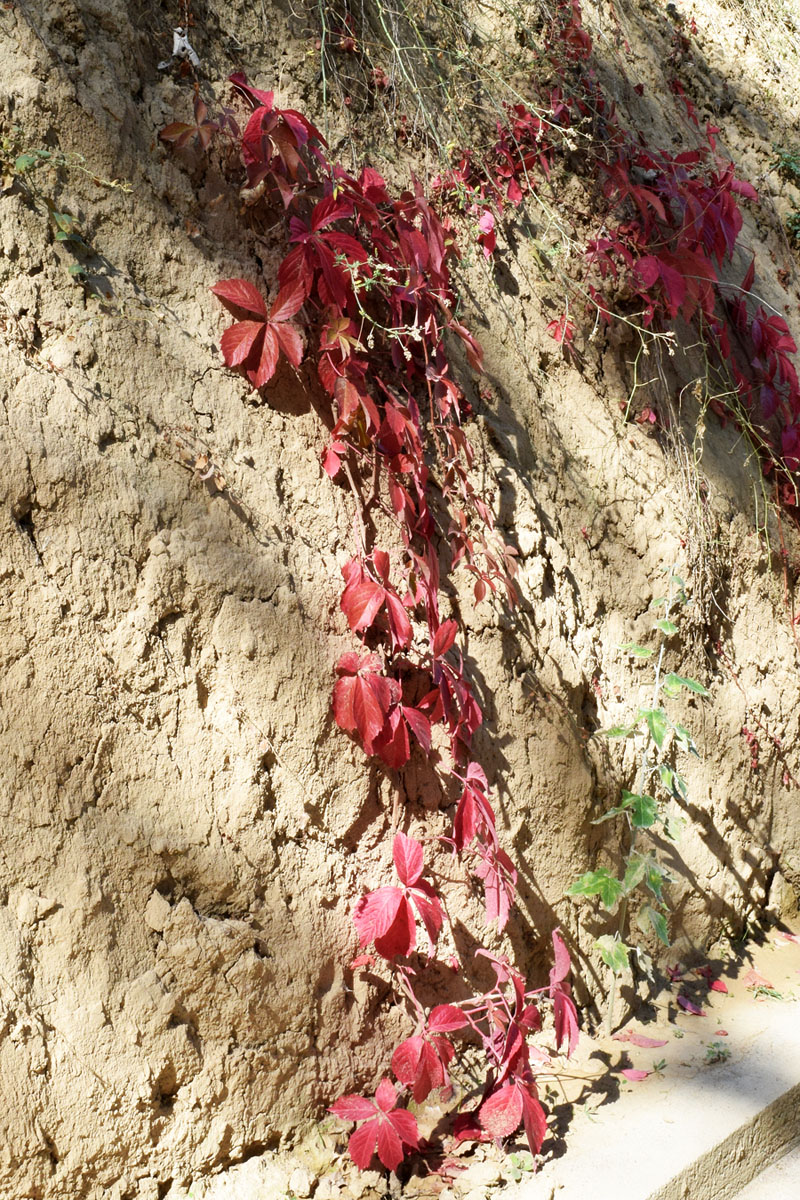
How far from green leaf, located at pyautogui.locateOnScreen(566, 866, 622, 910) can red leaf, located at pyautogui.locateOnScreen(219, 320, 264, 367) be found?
1.42 m

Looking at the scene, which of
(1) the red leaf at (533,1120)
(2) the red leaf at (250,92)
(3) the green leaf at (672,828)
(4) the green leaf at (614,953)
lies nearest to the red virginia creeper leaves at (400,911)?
(1) the red leaf at (533,1120)

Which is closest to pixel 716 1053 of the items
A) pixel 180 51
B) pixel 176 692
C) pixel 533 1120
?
pixel 533 1120

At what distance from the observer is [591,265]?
→ 294 centimetres

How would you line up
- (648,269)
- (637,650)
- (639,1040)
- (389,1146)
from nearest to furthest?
1. (389,1146)
2. (639,1040)
3. (637,650)
4. (648,269)

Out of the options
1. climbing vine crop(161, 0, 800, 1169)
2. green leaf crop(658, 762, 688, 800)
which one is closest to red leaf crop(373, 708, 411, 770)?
climbing vine crop(161, 0, 800, 1169)

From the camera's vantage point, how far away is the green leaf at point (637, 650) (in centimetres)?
250

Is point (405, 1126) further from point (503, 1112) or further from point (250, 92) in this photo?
point (250, 92)

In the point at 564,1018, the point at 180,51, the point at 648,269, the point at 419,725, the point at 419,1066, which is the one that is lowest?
the point at 419,1066

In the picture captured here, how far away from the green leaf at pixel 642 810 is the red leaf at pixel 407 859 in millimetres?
645

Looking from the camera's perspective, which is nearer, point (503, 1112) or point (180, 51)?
point (503, 1112)

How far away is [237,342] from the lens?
1991 mm

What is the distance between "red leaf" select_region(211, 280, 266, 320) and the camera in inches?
77.9

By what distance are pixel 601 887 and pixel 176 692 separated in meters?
1.09

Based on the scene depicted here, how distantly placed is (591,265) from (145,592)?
1.84m
